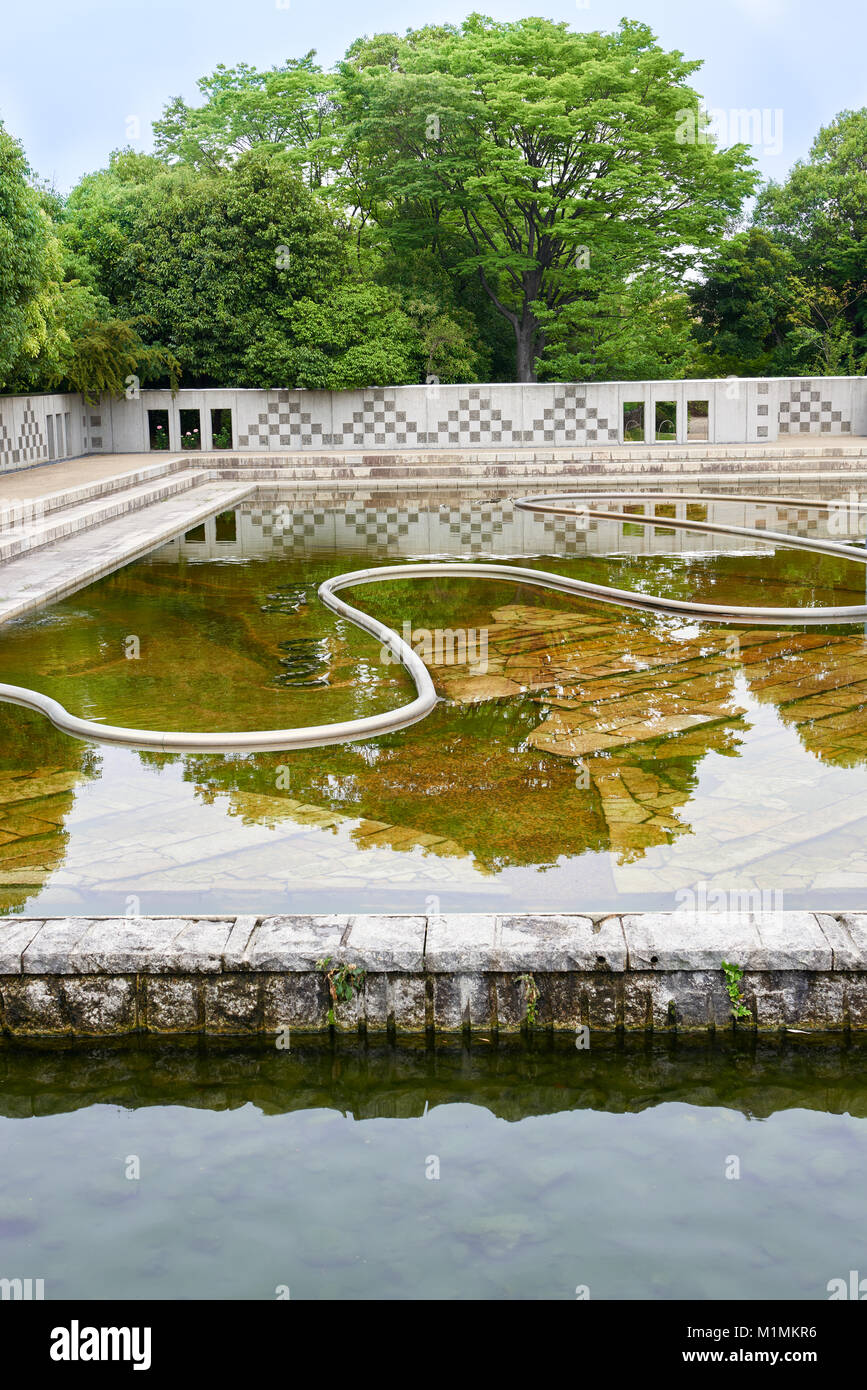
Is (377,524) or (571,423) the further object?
(571,423)

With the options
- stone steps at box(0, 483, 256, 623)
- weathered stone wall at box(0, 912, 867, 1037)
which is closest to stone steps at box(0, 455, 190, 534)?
stone steps at box(0, 483, 256, 623)

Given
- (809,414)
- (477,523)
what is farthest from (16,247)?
(809,414)

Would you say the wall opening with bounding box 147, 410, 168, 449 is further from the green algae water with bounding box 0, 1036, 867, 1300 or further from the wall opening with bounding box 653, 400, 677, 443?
the green algae water with bounding box 0, 1036, 867, 1300

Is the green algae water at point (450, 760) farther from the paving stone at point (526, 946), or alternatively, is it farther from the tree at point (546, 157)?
the tree at point (546, 157)

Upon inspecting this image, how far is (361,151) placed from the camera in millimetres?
29438

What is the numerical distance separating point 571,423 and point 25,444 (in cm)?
1113

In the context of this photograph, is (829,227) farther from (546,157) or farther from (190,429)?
(190,429)

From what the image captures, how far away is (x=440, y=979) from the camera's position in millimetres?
3365

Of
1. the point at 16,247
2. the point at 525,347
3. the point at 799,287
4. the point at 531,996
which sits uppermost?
the point at 799,287

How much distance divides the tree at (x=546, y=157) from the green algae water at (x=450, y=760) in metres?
18.4

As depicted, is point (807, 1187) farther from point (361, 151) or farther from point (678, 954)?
point (361, 151)

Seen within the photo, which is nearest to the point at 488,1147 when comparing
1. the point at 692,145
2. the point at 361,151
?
the point at 692,145

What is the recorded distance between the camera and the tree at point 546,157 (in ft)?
82.5

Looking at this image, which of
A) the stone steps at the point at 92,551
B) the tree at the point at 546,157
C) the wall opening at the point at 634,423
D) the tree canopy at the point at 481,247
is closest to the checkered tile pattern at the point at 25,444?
the tree canopy at the point at 481,247
